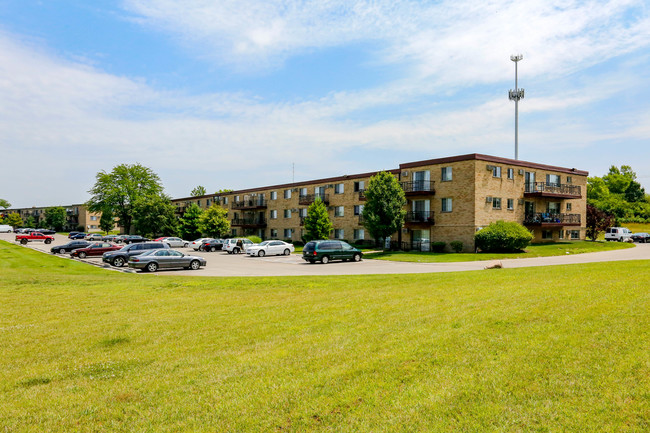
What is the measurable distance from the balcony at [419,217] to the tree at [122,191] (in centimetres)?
5981

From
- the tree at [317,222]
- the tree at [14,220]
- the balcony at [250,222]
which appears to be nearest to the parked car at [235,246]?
the tree at [317,222]

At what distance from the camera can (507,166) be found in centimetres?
3869

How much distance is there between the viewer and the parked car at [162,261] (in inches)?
988

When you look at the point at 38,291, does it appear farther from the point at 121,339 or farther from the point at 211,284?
the point at 121,339

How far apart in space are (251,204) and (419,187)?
32009 millimetres

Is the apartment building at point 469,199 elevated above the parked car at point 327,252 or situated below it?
above

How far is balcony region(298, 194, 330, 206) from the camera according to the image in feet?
172

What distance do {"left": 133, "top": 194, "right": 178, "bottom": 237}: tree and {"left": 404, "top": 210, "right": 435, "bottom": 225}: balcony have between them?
42.9 meters

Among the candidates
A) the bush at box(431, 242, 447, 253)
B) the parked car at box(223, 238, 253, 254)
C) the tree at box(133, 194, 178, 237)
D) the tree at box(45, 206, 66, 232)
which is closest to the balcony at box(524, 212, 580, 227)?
the bush at box(431, 242, 447, 253)

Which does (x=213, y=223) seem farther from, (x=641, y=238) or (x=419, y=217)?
(x=641, y=238)

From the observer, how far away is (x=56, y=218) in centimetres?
12162

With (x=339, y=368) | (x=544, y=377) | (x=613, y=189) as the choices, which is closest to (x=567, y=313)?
(x=544, y=377)

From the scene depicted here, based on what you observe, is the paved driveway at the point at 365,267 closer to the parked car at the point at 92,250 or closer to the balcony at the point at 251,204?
the parked car at the point at 92,250

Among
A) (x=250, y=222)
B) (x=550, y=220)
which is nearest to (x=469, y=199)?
(x=550, y=220)
